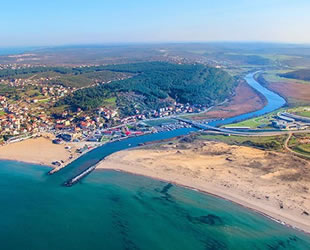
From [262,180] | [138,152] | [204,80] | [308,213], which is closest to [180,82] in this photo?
[204,80]

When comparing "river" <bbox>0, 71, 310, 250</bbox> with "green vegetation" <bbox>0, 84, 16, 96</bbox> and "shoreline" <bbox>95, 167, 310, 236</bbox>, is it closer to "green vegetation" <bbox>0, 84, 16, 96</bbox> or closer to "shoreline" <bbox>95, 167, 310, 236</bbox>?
"shoreline" <bbox>95, 167, 310, 236</bbox>

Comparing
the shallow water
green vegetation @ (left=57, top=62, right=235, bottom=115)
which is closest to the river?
the shallow water

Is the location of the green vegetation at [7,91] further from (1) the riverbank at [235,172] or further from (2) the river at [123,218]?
(1) the riverbank at [235,172]

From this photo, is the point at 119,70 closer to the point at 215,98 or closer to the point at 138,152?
the point at 215,98

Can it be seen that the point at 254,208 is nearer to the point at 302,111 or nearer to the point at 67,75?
the point at 302,111

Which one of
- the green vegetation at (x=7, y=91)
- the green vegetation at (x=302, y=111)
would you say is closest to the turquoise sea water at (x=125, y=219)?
the green vegetation at (x=7, y=91)

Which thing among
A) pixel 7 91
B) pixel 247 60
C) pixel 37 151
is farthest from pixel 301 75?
pixel 7 91
